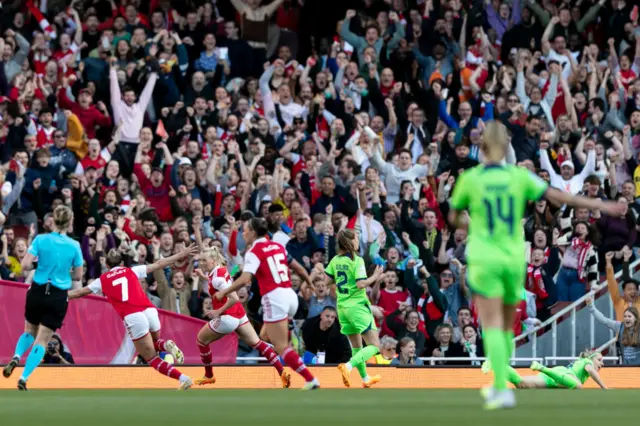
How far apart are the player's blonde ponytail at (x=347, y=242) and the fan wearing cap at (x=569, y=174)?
→ 6520mm

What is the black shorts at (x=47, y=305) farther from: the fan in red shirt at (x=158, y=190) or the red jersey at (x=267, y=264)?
the fan in red shirt at (x=158, y=190)

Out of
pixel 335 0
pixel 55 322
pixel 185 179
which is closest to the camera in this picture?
pixel 55 322

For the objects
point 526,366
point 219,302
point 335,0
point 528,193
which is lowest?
point 526,366

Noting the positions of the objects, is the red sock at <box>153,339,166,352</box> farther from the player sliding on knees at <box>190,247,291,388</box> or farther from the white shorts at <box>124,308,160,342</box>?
the white shorts at <box>124,308,160,342</box>

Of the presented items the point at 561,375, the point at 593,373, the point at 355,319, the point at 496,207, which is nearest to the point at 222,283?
the point at 355,319

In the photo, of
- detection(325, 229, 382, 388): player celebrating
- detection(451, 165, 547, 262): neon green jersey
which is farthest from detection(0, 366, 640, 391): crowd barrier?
detection(451, 165, 547, 262): neon green jersey

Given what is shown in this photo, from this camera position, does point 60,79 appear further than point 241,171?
Yes

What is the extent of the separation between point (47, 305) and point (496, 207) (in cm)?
722

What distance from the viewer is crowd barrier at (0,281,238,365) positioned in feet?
60.1

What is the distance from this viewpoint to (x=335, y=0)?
29250 mm

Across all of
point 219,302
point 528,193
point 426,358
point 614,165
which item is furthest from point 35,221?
point 528,193

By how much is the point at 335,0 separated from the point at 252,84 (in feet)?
15.6

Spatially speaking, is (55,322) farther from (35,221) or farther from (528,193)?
(528,193)

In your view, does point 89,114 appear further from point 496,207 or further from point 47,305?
point 496,207
